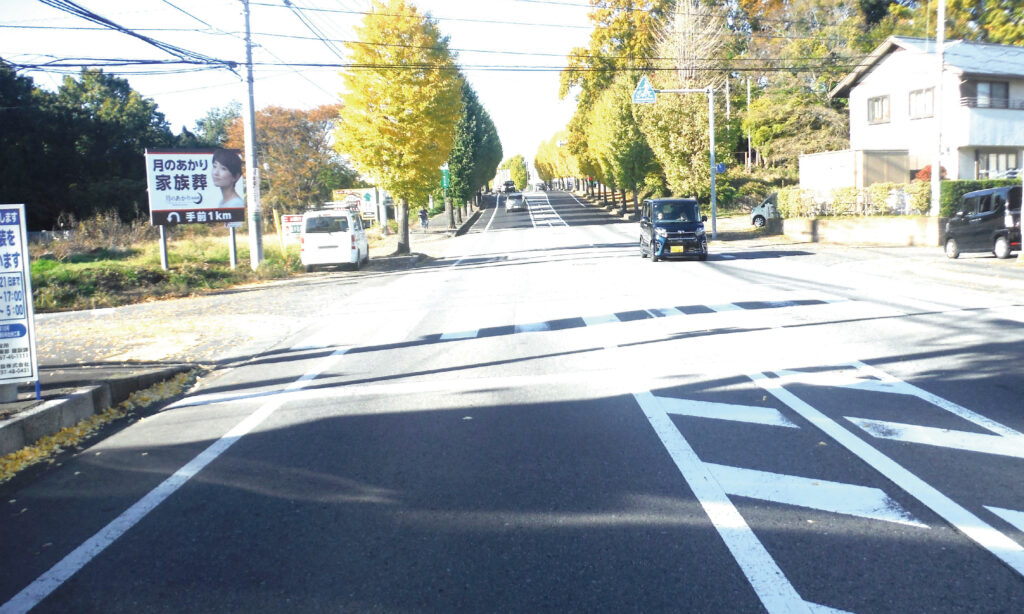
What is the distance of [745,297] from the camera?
15.8 meters

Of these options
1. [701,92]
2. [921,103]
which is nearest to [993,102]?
[921,103]

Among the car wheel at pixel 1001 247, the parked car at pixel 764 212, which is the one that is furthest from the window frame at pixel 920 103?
the car wheel at pixel 1001 247

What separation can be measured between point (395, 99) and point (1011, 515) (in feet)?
100

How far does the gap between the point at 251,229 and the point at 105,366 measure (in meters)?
15.4

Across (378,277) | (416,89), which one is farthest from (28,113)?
(378,277)

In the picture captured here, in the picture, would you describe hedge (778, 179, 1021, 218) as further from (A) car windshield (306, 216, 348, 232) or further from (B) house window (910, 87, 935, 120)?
(A) car windshield (306, 216, 348, 232)

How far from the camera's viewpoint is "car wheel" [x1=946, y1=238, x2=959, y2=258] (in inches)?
841

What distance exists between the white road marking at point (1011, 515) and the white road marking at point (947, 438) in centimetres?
124

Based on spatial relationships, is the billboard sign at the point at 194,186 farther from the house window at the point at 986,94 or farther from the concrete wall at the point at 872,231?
the house window at the point at 986,94

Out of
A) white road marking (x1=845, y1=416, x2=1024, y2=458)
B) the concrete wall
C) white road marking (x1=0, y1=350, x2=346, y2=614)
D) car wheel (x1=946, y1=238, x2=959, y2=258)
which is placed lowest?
white road marking (x1=0, y1=350, x2=346, y2=614)

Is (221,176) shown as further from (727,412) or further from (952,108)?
(952,108)

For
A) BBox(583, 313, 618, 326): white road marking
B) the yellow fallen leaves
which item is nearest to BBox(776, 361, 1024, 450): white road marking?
BBox(583, 313, 618, 326): white road marking

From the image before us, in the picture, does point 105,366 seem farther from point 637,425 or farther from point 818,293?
point 818,293

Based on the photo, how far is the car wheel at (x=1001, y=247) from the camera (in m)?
20.3
